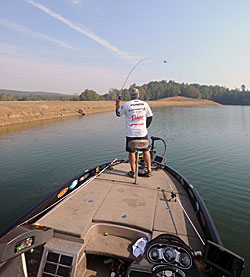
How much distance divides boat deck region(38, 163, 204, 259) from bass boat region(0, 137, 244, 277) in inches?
0.6

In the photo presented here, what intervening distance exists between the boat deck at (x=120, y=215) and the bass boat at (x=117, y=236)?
14mm

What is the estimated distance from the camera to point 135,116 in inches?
183

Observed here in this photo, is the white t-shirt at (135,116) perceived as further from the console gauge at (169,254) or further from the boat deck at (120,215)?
the console gauge at (169,254)

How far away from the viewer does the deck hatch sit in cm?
252

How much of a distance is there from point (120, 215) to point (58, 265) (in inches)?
46.5

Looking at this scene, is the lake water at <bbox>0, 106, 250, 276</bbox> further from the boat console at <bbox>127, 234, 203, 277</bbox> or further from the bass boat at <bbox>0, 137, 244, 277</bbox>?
the boat console at <bbox>127, 234, 203, 277</bbox>

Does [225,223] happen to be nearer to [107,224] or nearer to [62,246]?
[107,224]

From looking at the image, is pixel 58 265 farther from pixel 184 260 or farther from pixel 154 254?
pixel 184 260

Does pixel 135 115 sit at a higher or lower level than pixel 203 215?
higher

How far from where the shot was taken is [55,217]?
3.31 metres

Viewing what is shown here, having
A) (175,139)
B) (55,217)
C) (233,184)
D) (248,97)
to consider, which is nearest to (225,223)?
(233,184)

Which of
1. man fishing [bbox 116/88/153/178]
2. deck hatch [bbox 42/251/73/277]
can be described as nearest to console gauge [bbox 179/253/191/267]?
deck hatch [bbox 42/251/73/277]

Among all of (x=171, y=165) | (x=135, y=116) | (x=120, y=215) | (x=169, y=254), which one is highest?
(x=135, y=116)

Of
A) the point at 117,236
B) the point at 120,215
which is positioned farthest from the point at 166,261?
the point at 120,215
